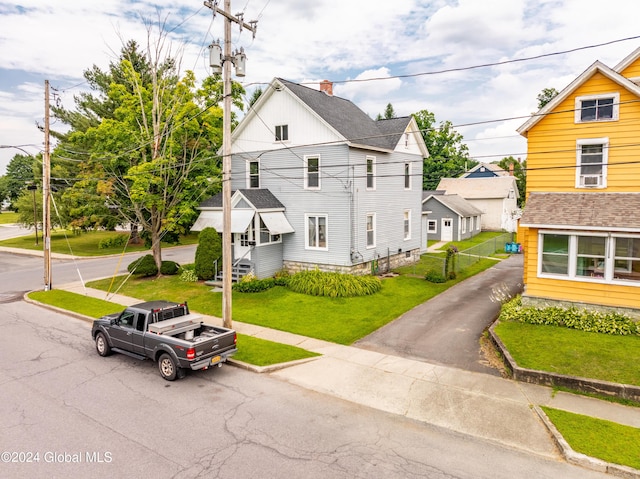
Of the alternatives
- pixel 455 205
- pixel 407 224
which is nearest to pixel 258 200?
pixel 407 224

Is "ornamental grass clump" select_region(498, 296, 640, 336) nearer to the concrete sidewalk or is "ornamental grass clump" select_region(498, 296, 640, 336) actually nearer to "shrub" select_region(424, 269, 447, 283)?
the concrete sidewalk

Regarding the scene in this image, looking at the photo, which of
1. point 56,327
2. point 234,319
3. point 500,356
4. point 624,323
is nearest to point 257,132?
point 234,319

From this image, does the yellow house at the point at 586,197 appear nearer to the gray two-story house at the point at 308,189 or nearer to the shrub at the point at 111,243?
the gray two-story house at the point at 308,189

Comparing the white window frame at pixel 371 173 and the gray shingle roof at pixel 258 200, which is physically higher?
the white window frame at pixel 371 173

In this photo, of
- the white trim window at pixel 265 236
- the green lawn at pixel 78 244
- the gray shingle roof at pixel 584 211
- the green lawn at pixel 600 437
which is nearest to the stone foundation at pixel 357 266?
the white trim window at pixel 265 236

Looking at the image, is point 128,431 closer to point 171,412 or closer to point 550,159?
point 171,412

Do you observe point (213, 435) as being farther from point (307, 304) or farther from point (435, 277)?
point (435, 277)
